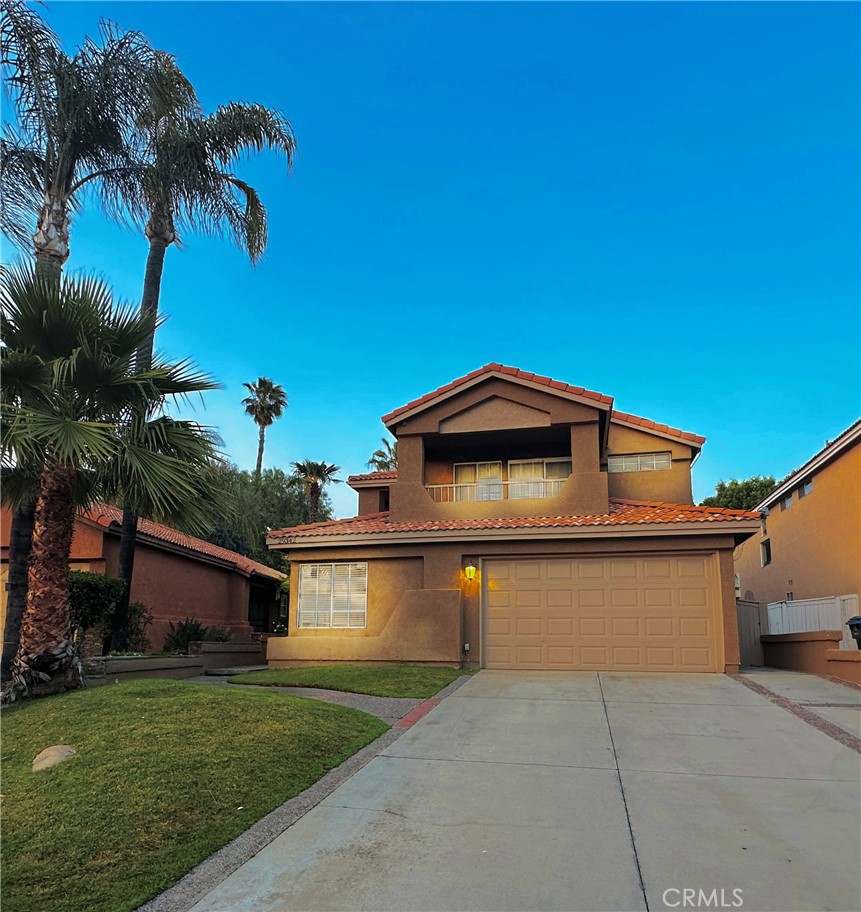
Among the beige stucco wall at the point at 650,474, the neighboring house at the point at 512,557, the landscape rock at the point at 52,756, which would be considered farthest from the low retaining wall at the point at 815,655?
the landscape rock at the point at 52,756

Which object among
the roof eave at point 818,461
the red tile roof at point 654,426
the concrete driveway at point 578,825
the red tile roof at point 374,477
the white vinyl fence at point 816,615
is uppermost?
the red tile roof at point 654,426

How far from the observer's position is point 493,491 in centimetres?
1770

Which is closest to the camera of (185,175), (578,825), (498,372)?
(578,825)

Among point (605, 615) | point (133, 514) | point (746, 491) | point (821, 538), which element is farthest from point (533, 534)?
point (746, 491)

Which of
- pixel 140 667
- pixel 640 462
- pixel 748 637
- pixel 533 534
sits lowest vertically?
pixel 140 667

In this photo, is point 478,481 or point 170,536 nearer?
point 478,481

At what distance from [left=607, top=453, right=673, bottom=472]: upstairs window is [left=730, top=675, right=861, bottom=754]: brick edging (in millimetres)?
8271

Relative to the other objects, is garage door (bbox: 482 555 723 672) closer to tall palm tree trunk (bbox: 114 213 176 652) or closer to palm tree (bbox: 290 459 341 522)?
tall palm tree trunk (bbox: 114 213 176 652)

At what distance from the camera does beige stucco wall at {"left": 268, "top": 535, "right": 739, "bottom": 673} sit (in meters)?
14.2

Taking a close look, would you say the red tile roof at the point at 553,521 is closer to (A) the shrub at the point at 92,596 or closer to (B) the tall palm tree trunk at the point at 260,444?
(A) the shrub at the point at 92,596

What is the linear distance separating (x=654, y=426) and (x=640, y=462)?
1.16 m

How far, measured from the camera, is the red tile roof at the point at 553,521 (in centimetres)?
1416

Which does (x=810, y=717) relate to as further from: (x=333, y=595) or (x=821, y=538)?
Answer: (x=821, y=538)

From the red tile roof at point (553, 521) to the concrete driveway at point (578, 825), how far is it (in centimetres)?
572
